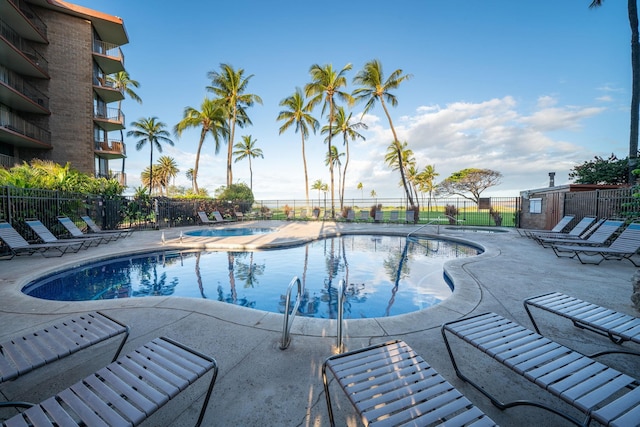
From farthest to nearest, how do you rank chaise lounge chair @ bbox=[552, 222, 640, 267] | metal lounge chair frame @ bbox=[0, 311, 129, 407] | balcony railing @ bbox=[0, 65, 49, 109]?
balcony railing @ bbox=[0, 65, 49, 109] → chaise lounge chair @ bbox=[552, 222, 640, 267] → metal lounge chair frame @ bbox=[0, 311, 129, 407]

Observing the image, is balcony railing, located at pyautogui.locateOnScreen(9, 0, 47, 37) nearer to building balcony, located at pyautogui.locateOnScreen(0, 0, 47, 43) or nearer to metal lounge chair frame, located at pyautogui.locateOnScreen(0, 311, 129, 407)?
building balcony, located at pyautogui.locateOnScreen(0, 0, 47, 43)

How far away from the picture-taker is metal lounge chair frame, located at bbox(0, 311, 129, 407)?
1440mm

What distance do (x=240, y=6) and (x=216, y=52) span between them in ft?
32.6

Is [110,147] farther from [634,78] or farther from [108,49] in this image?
[634,78]

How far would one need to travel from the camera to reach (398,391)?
126 cm

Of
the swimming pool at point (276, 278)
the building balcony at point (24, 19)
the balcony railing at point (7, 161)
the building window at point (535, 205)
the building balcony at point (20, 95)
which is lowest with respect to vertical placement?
the swimming pool at point (276, 278)

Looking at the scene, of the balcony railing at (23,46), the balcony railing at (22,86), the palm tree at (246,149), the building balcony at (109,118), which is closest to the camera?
the balcony railing at (23,46)

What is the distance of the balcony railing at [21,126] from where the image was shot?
14047 mm

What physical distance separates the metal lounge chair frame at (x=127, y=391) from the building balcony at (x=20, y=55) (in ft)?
67.6

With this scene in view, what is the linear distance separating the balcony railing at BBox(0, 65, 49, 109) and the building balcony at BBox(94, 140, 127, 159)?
3.30 m

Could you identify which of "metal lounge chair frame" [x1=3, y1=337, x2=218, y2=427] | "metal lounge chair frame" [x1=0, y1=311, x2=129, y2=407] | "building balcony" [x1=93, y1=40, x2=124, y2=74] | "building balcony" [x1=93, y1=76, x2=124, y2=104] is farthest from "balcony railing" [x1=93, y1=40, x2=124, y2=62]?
"metal lounge chair frame" [x1=3, y1=337, x2=218, y2=427]

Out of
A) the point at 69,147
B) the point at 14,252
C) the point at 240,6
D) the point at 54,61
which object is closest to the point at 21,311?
the point at 14,252

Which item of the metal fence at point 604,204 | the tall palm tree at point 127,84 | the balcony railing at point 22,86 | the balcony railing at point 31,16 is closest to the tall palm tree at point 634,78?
the metal fence at point 604,204

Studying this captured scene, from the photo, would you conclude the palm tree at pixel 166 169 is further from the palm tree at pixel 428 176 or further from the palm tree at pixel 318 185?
the palm tree at pixel 428 176
